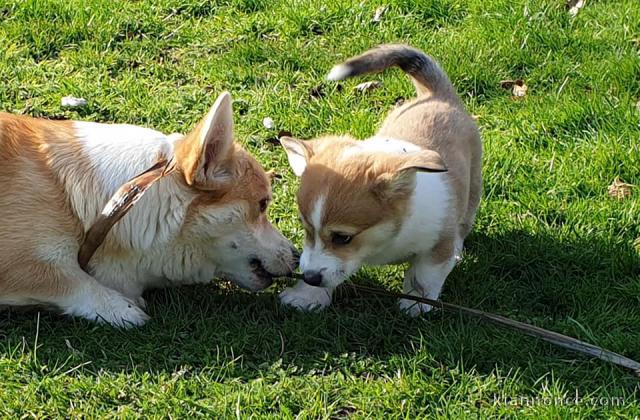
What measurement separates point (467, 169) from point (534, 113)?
1213 mm

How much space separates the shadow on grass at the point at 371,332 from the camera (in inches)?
143

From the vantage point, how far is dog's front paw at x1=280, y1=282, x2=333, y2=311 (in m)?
4.01

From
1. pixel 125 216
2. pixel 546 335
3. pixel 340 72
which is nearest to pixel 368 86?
pixel 340 72

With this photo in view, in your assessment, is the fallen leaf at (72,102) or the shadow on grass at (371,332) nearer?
the shadow on grass at (371,332)

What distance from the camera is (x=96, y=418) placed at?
333 centimetres

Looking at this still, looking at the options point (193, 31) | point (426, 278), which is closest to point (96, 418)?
point (426, 278)

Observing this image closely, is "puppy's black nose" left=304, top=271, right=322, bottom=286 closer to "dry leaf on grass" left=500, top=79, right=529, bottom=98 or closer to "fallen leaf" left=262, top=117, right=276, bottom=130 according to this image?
"fallen leaf" left=262, top=117, right=276, bottom=130

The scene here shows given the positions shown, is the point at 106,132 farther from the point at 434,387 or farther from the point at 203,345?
the point at 434,387

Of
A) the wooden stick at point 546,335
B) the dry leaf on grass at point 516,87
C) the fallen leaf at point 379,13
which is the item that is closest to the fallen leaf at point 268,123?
the fallen leaf at point 379,13

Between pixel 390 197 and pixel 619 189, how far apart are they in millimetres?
1553

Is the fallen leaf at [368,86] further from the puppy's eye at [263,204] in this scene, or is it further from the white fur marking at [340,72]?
the puppy's eye at [263,204]

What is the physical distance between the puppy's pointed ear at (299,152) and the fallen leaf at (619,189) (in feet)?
5.45

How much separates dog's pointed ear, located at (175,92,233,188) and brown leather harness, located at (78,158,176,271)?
0.10 m

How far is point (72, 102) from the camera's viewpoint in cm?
554
